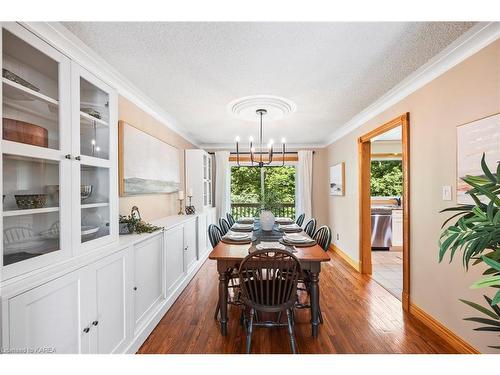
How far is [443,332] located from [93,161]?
10.3ft

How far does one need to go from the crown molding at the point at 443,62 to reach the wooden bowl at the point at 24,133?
2.75 meters

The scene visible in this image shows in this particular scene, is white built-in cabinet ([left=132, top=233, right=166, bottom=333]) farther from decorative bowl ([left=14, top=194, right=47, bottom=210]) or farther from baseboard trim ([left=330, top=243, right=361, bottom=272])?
baseboard trim ([left=330, top=243, right=361, bottom=272])

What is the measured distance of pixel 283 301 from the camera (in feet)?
6.12

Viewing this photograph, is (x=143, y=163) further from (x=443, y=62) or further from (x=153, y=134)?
(x=443, y=62)

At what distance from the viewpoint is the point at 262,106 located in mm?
2926

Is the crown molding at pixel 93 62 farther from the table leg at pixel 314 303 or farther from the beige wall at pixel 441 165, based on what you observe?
the beige wall at pixel 441 165

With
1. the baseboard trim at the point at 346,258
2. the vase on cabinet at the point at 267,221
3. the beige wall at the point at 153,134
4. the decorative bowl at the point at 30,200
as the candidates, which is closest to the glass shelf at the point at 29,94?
the decorative bowl at the point at 30,200

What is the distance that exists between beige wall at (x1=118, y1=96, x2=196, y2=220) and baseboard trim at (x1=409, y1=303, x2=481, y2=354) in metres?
3.19

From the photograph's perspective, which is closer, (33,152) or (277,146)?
(33,152)

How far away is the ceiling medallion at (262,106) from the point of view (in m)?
2.78

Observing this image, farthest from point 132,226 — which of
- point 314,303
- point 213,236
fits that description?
point 314,303

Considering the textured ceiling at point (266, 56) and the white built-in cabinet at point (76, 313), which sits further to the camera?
the textured ceiling at point (266, 56)

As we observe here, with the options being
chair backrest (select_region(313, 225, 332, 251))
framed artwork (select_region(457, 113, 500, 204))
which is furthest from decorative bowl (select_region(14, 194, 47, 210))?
framed artwork (select_region(457, 113, 500, 204))

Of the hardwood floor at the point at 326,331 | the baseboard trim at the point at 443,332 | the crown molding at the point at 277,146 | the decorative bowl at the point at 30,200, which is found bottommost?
the hardwood floor at the point at 326,331
